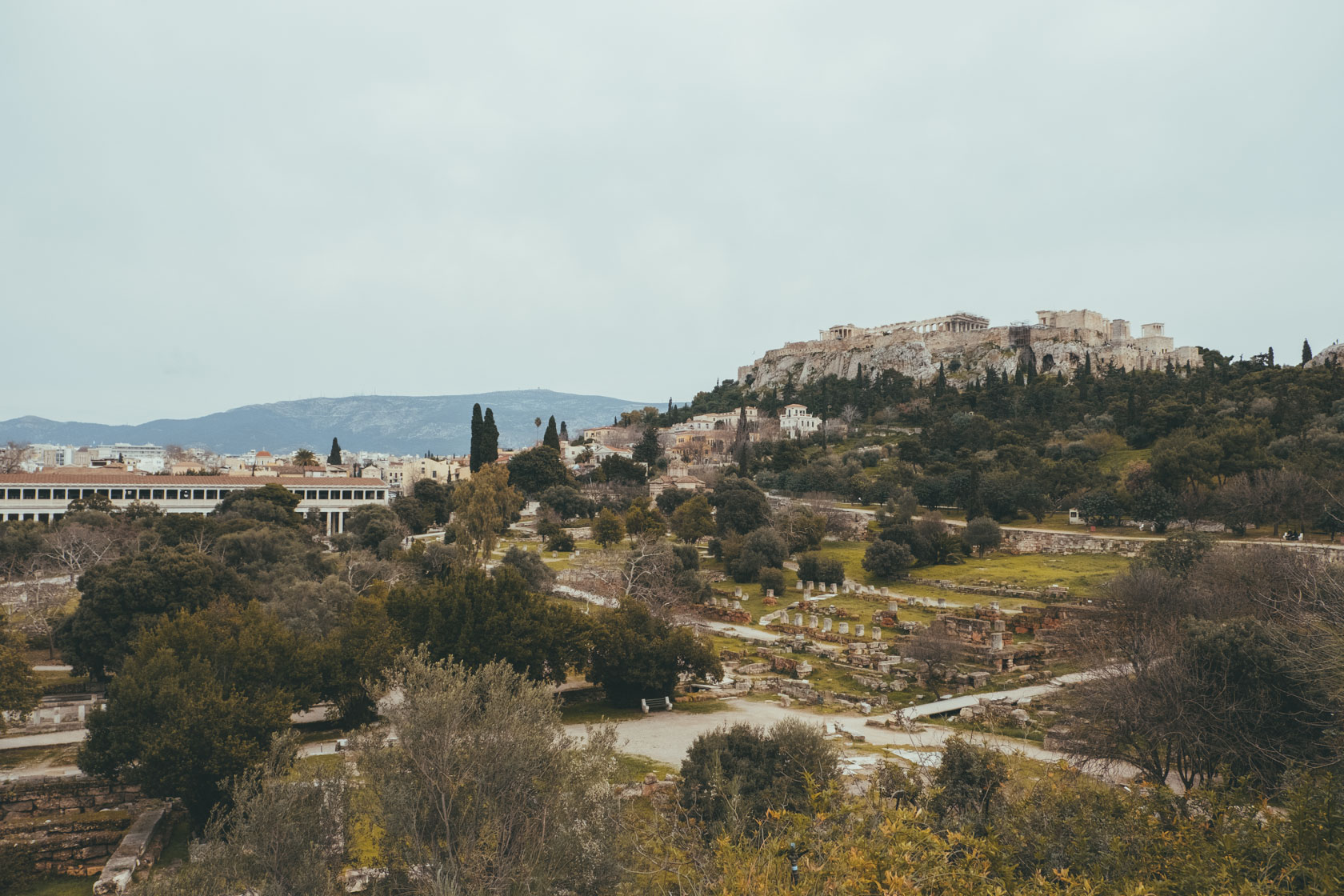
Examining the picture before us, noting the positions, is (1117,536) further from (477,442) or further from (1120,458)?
(477,442)

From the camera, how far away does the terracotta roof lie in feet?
194

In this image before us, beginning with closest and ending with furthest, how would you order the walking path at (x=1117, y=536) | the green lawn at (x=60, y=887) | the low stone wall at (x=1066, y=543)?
the green lawn at (x=60, y=887) < the walking path at (x=1117, y=536) < the low stone wall at (x=1066, y=543)

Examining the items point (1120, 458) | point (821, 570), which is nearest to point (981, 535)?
point (821, 570)

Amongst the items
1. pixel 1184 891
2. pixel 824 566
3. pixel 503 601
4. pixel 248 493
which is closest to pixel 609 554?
pixel 824 566

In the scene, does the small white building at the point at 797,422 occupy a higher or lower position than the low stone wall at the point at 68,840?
higher

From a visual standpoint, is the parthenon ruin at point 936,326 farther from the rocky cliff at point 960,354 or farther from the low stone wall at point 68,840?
the low stone wall at point 68,840

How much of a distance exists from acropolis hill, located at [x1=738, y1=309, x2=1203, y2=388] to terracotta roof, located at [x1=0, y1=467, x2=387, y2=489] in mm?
68405

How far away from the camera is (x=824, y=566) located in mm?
38500

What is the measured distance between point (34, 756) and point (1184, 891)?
23.1 meters

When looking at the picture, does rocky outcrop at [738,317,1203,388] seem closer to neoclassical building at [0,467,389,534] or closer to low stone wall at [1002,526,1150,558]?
low stone wall at [1002,526,1150,558]

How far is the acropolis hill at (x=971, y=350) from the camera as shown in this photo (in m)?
101

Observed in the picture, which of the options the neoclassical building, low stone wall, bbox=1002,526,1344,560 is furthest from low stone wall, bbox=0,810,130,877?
the neoclassical building

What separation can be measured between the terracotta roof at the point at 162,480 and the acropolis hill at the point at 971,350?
2693 inches

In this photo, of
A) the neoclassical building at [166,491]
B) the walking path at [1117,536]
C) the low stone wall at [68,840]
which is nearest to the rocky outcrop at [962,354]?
the walking path at [1117,536]
